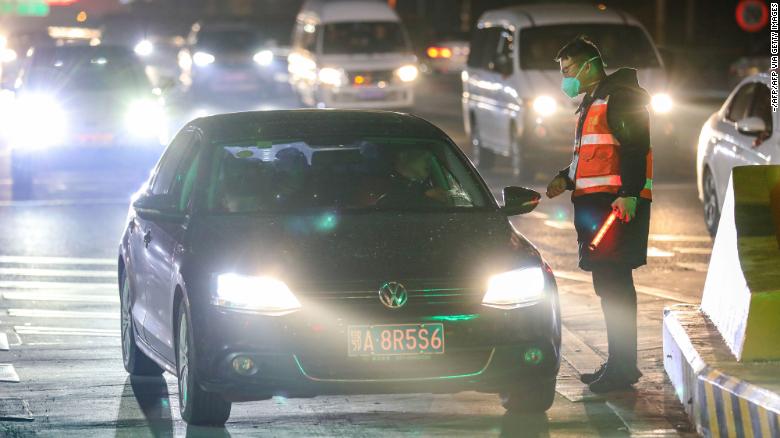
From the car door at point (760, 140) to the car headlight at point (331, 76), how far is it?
56.0ft

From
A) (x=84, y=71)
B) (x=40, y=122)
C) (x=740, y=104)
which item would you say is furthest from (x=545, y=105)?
(x=40, y=122)

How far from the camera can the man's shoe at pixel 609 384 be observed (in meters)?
8.46

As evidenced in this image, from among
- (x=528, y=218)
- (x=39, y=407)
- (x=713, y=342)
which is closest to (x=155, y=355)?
(x=39, y=407)

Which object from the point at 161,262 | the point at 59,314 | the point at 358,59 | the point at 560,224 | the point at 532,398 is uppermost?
the point at 161,262

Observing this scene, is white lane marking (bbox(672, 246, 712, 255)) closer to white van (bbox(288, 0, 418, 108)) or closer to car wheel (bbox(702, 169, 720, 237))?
car wheel (bbox(702, 169, 720, 237))

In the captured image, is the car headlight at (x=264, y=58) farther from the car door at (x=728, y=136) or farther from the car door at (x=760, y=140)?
the car door at (x=760, y=140)

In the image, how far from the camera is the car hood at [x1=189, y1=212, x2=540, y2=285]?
24.1 feet

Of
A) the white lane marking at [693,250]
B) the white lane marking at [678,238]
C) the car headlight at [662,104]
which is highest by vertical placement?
the white lane marking at [693,250]

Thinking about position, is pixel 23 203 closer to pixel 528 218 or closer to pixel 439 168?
pixel 528 218

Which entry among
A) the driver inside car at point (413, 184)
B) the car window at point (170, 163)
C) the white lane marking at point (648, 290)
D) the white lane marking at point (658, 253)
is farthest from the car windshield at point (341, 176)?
the white lane marking at point (658, 253)

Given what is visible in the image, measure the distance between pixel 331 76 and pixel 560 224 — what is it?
15220 millimetres

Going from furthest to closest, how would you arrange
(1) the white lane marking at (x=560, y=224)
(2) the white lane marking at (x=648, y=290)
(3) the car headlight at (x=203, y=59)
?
(3) the car headlight at (x=203, y=59) → (1) the white lane marking at (x=560, y=224) → (2) the white lane marking at (x=648, y=290)

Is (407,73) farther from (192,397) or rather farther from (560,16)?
(192,397)

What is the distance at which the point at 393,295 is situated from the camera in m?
7.23
